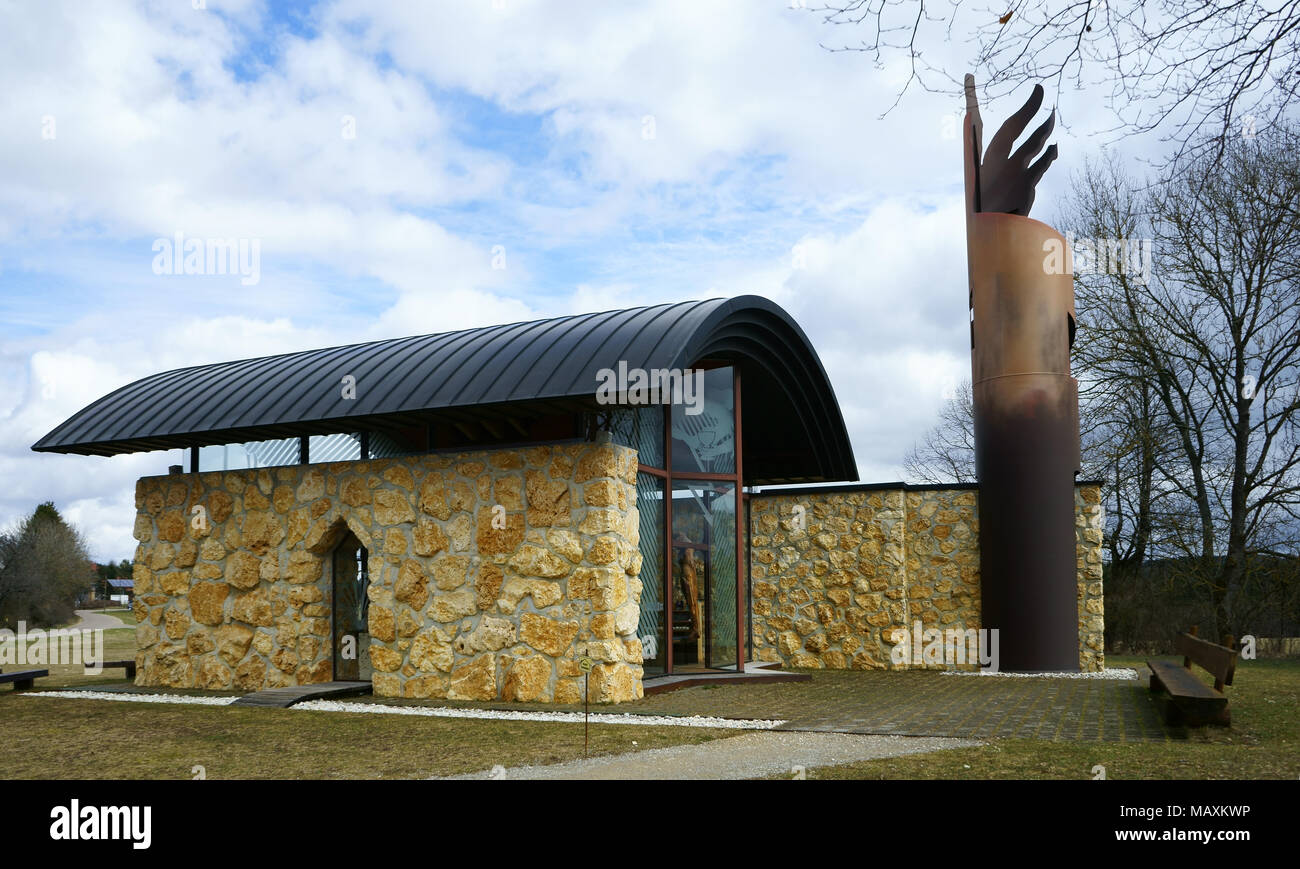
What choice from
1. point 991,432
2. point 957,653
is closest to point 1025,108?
point 991,432

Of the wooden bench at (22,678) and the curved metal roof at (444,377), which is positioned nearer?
the curved metal roof at (444,377)

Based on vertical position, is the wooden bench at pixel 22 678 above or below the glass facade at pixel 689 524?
below

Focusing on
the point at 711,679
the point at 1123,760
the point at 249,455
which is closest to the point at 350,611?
the point at 249,455

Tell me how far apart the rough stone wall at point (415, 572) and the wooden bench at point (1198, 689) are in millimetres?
5122

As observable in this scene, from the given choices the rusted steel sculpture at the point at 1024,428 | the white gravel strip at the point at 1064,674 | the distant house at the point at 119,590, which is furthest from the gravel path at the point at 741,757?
the distant house at the point at 119,590

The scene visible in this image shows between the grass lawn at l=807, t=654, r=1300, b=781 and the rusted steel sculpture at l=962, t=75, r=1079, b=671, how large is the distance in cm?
575

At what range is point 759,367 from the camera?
14.3m

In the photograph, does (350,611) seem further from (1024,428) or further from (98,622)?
(98,622)

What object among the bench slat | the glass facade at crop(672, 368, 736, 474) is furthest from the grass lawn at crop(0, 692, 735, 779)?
the glass facade at crop(672, 368, 736, 474)

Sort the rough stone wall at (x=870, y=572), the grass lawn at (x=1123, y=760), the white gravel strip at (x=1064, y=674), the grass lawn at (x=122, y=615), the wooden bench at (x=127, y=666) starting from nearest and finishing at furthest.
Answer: the grass lawn at (x=1123, y=760) < the white gravel strip at (x=1064, y=674) < the wooden bench at (x=127, y=666) < the rough stone wall at (x=870, y=572) < the grass lawn at (x=122, y=615)

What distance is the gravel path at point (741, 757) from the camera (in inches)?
253

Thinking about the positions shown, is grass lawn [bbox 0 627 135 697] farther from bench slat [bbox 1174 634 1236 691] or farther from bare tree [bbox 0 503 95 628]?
bare tree [bbox 0 503 95 628]

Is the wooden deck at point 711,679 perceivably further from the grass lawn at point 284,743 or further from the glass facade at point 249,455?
the glass facade at point 249,455
